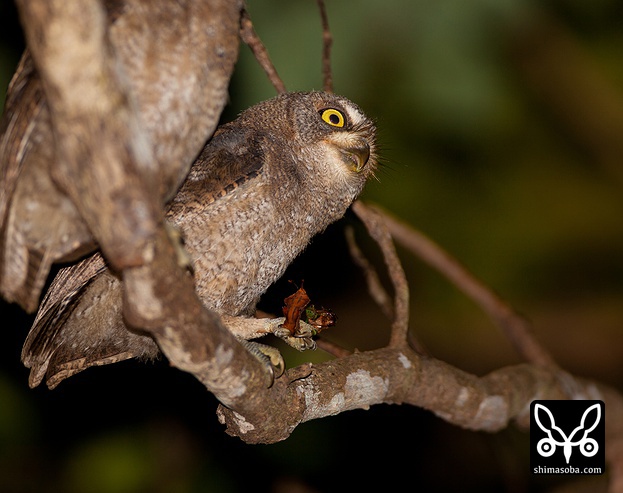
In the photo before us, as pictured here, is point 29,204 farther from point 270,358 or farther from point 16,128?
point 270,358

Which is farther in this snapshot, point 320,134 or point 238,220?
point 320,134

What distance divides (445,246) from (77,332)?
13.7ft

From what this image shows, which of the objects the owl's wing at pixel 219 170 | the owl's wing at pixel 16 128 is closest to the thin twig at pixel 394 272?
the owl's wing at pixel 219 170

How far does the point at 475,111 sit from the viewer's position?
213 inches

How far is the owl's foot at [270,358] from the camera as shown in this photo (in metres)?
2.84

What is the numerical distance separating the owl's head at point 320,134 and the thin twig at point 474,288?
3.06ft

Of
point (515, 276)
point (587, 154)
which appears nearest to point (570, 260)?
point (515, 276)

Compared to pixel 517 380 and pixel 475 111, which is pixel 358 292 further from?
pixel 517 380

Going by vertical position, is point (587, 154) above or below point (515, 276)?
above

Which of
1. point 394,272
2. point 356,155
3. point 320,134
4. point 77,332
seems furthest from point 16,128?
point 394,272

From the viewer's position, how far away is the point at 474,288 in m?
4.77

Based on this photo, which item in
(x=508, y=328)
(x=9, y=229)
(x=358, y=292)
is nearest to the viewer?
(x=9, y=229)

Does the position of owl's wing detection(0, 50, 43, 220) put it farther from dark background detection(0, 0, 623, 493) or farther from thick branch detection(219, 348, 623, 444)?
dark background detection(0, 0, 623, 493)

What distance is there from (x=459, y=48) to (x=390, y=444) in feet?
12.3
